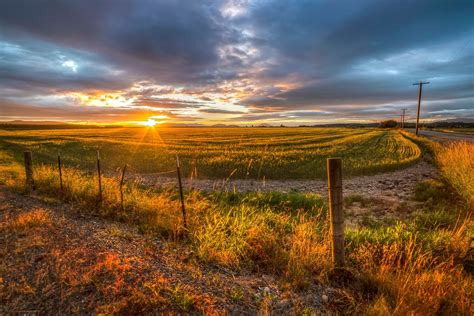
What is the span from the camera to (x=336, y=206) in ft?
13.2

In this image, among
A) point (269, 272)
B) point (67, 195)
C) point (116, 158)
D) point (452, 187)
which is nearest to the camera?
point (269, 272)

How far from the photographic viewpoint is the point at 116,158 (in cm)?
2597

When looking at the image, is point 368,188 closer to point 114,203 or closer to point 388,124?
point 114,203

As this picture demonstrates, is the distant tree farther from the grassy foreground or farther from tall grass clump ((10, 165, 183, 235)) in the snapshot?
tall grass clump ((10, 165, 183, 235))

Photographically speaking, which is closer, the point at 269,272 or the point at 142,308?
the point at 142,308

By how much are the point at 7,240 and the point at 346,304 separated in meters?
6.06

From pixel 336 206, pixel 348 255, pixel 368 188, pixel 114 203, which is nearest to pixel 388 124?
pixel 368 188

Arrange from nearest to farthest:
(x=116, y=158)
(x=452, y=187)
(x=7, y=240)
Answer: (x=7, y=240) → (x=452, y=187) → (x=116, y=158)

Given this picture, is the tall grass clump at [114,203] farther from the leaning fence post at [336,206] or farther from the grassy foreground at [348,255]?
the leaning fence post at [336,206]

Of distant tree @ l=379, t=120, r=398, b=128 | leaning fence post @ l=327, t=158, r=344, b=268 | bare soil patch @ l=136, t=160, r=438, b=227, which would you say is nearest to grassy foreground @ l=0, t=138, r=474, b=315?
leaning fence post @ l=327, t=158, r=344, b=268

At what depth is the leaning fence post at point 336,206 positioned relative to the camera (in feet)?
13.0

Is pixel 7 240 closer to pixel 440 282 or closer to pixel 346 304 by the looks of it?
pixel 346 304

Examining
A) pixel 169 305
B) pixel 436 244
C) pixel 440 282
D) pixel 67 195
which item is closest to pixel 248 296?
pixel 169 305

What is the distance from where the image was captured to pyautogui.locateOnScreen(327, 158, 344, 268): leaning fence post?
13.0 ft
